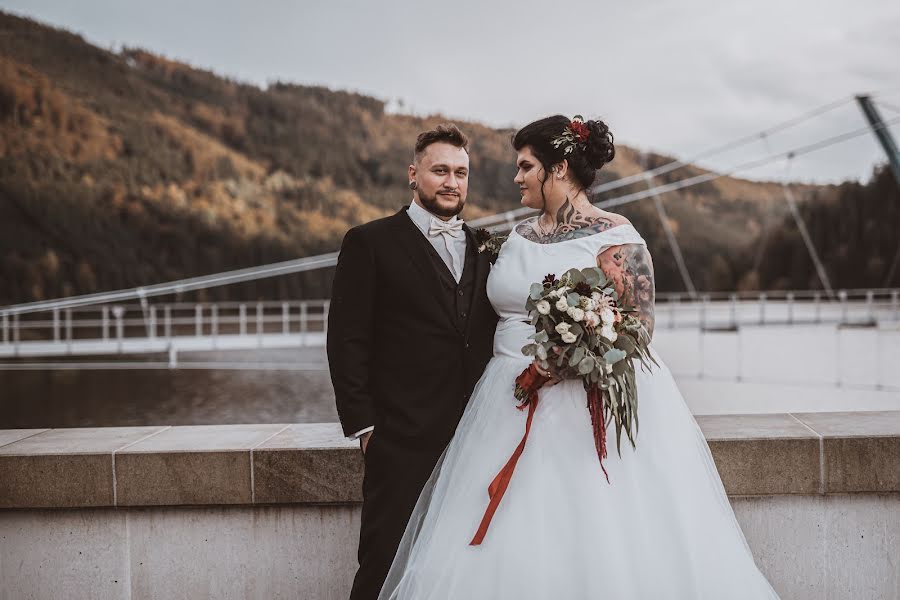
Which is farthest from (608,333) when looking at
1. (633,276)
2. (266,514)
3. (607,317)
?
(266,514)

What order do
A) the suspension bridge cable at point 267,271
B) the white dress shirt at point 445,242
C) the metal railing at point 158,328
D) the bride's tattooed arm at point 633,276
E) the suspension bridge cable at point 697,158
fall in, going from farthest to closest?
1. the suspension bridge cable at point 697,158
2. the suspension bridge cable at point 267,271
3. the metal railing at point 158,328
4. the white dress shirt at point 445,242
5. the bride's tattooed arm at point 633,276

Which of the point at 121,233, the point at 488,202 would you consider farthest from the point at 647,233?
the point at 121,233

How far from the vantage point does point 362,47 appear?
3953 centimetres

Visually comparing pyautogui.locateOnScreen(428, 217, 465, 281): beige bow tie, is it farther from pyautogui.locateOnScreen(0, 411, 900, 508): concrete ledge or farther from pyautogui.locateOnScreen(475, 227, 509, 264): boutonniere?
pyautogui.locateOnScreen(0, 411, 900, 508): concrete ledge

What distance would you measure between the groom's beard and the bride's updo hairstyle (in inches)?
9.2

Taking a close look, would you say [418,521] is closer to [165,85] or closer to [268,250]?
[268,250]

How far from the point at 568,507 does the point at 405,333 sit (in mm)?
654

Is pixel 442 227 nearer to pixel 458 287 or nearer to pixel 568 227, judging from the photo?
pixel 458 287

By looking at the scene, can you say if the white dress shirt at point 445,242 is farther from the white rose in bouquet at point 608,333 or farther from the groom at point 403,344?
the white rose in bouquet at point 608,333

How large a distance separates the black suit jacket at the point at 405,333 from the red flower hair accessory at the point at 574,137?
16.8 inches

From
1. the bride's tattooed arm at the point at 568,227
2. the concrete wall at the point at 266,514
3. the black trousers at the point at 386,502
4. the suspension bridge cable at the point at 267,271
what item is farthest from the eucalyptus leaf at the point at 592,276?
the suspension bridge cable at the point at 267,271

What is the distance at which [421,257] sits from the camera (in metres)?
2.12

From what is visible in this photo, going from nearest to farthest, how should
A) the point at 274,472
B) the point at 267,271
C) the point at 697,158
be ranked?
the point at 274,472 < the point at 267,271 < the point at 697,158

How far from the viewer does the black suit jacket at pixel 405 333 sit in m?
2.09
